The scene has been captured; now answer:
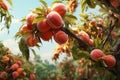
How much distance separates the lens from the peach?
7.17 feet

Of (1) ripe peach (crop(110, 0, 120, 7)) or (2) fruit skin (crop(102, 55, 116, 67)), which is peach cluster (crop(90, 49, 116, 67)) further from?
(1) ripe peach (crop(110, 0, 120, 7))

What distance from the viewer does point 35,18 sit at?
221 centimetres

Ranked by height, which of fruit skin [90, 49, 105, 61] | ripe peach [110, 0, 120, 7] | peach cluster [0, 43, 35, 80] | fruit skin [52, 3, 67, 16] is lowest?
peach cluster [0, 43, 35, 80]

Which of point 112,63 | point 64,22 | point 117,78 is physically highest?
point 64,22

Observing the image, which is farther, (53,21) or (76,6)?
(76,6)

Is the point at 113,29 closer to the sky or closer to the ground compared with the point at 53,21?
closer to the ground

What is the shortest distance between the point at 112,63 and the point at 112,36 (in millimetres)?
776

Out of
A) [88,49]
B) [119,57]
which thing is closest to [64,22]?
[88,49]

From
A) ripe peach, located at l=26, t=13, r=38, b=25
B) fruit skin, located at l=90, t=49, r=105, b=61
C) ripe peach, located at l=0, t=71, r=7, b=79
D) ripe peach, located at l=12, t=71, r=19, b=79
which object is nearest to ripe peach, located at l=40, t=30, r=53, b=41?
ripe peach, located at l=26, t=13, r=38, b=25

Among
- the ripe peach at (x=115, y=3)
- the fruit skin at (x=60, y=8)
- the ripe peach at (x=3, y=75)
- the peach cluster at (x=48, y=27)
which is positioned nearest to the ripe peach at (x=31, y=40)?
the peach cluster at (x=48, y=27)

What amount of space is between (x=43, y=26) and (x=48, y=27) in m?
0.04

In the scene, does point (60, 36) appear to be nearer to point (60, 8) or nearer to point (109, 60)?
point (60, 8)

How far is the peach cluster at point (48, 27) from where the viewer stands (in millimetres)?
2166

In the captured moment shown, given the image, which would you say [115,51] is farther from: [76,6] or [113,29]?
[76,6]
